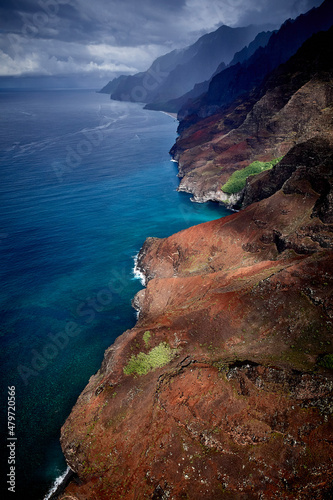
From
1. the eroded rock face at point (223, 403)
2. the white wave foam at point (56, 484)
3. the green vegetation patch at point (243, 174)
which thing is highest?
the green vegetation patch at point (243, 174)

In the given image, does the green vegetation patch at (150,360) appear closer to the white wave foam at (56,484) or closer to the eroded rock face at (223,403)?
the eroded rock face at (223,403)

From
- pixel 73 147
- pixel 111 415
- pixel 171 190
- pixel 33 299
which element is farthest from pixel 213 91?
pixel 111 415

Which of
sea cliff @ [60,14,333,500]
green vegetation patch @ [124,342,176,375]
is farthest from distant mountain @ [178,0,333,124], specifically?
green vegetation patch @ [124,342,176,375]

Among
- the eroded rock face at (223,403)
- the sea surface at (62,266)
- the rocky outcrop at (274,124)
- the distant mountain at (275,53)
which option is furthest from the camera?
the distant mountain at (275,53)

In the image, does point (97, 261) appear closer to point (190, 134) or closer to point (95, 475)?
point (95, 475)

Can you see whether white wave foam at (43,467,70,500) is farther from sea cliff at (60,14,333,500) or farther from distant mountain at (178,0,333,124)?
distant mountain at (178,0,333,124)

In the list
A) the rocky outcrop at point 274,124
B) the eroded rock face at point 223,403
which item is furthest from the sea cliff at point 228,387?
the rocky outcrop at point 274,124

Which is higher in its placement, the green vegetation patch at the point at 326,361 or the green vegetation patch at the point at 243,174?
the green vegetation patch at the point at 243,174
